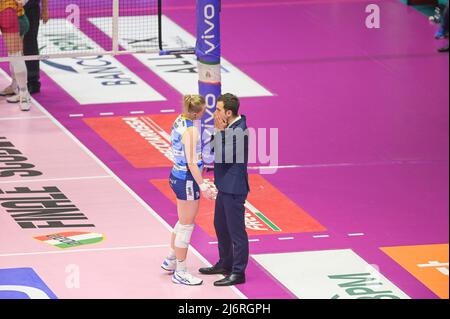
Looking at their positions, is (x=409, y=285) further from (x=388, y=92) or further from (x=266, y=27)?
(x=266, y=27)

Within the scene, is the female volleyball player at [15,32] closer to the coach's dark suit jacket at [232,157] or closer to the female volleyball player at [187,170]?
the female volleyball player at [187,170]

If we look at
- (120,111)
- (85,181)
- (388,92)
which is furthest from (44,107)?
(388,92)

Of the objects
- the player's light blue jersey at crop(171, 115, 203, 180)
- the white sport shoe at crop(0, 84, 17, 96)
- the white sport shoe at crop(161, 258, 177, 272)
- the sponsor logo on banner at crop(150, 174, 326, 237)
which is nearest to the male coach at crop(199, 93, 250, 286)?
the player's light blue jersey at crop(171, 115, 203, 180)

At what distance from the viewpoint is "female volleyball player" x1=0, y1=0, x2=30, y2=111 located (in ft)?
58.9

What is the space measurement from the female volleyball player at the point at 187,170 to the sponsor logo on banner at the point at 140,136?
383 centimetres

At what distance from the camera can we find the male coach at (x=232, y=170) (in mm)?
12508

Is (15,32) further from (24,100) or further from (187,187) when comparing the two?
(187,187)

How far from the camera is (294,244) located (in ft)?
45.8

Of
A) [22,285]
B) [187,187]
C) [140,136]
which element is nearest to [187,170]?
[187,187]

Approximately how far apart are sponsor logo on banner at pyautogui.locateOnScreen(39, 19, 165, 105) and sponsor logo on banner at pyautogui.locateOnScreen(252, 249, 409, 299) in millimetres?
6063

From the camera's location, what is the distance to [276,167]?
1644 cm

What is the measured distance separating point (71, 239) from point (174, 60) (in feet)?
25.1

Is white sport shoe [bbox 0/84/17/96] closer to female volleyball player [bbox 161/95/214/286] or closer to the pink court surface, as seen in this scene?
the pink court surface

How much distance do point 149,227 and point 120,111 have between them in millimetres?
4481
